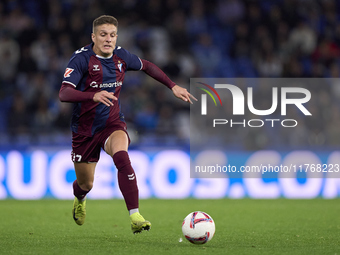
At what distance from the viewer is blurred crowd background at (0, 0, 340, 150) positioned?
11.8 meters

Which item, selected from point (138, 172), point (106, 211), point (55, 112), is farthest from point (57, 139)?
point (106, 211)

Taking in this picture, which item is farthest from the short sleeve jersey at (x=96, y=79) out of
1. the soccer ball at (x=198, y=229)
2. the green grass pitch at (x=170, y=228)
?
the soccer ball at (x=198, y=229)

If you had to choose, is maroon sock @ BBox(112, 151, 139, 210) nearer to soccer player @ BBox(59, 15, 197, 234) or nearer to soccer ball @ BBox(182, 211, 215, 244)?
soccer player @ BBox(59, 15, 197, 234)

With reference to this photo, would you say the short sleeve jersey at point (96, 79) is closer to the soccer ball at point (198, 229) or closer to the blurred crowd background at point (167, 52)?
the soccer ball at point (198, 229)

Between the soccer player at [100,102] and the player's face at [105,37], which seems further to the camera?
the player's face at [105,37]

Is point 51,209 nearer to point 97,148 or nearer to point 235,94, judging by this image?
point 97,148

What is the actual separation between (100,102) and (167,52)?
329 inches

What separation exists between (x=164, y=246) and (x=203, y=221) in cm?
43

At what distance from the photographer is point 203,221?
18.2ft

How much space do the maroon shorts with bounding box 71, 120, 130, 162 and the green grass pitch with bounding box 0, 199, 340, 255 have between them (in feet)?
2.78

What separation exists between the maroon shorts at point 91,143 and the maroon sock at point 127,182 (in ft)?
1.84

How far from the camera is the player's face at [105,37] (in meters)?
6.05

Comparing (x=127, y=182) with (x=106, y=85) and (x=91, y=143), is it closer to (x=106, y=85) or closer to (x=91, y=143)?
(x=91, y=143)

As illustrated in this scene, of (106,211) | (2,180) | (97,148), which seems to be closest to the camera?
(97,148)
